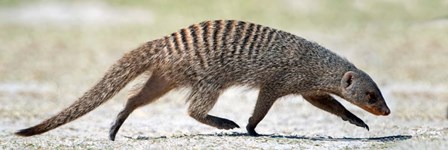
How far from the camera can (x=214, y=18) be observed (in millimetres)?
23016

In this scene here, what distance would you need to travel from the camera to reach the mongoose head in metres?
8.64

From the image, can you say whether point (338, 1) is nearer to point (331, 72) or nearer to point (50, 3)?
point (50, 3)

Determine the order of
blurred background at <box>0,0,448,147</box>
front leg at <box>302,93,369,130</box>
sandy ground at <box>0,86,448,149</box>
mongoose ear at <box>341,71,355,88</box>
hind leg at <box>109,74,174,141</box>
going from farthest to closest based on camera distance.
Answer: blurred background at <box>0,0,448,147</box> < front leg at <box>302,93,369,130</box> < hind leg at <box>109,74,174,141</box> < mongoose ear at <box>341,71,355,88</box> < sandy ground at <box>0,86,448,149</box>

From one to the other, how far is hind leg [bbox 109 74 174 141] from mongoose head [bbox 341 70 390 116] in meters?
1.43

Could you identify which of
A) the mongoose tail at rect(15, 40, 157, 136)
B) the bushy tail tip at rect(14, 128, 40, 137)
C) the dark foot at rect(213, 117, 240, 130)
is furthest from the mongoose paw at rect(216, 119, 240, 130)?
the bushy tail tip at rect(14, 128, 40, 137)

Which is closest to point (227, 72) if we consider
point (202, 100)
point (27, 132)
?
point (202, 100)

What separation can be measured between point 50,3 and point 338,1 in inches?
274

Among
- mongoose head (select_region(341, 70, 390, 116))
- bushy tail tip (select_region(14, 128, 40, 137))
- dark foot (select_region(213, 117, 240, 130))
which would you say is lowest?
bushy tail tip (select_region(14, 128, 40, 137))

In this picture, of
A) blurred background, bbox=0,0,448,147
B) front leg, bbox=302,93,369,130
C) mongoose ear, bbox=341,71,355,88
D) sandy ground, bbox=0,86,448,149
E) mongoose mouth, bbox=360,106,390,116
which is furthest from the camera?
blurred background, bbox=0,0,448,147

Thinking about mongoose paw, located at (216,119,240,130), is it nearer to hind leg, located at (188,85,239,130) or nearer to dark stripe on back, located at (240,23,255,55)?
hind leg, located at (188,85,239,130)

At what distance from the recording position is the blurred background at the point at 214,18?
12.4 meters

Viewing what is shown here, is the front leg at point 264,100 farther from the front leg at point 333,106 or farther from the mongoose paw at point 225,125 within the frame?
the front leg at point 333,106

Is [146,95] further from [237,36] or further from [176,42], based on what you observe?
[237,36]

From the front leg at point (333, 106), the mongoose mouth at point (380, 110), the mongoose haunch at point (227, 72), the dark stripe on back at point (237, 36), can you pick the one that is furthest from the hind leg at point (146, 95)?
the mongoose mouth at point (380, 110)
